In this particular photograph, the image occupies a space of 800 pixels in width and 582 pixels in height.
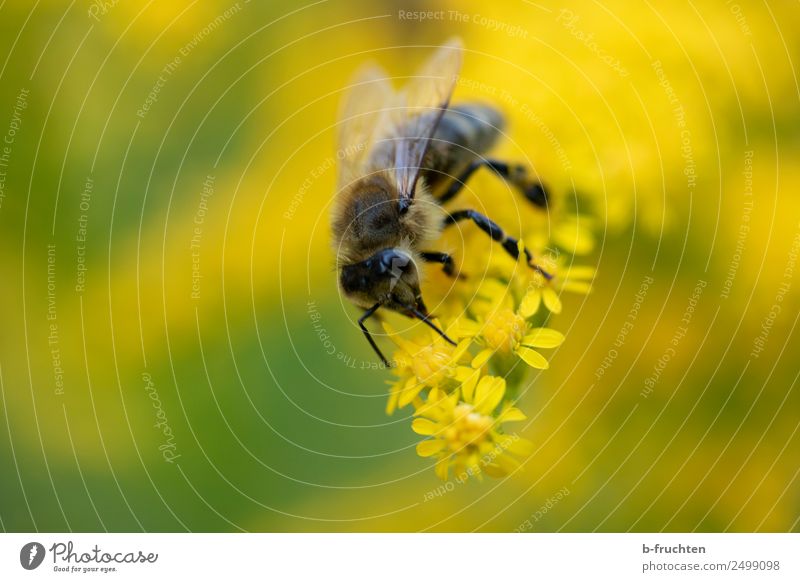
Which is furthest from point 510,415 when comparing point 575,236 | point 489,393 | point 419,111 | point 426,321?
point 419,111

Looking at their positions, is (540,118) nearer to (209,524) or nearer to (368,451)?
(368,451)

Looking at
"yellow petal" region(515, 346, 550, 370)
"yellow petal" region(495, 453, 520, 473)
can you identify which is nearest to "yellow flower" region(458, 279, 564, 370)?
"yellow petal" region(515, 346, 550, 370)

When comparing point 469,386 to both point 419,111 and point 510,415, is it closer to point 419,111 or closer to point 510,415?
point 510,415

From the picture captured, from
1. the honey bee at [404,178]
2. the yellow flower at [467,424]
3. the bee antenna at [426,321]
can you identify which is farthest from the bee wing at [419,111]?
the yellow flower at [467,424]

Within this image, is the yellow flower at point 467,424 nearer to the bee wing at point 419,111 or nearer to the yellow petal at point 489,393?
the yellow petal at point 489,393

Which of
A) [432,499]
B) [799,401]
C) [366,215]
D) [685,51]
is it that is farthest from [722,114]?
[432,499]
